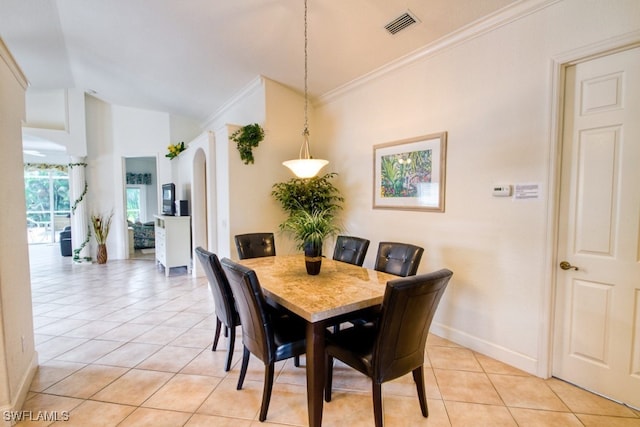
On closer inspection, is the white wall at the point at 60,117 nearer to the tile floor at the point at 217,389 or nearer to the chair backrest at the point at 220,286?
the tile floor at the point at 217,389

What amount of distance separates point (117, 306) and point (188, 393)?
8.06 ft

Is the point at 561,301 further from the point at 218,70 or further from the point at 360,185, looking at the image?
the point at 218,70

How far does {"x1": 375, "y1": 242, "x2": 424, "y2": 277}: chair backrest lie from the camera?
2475 millimetres

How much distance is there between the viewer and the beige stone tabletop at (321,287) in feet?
5.62

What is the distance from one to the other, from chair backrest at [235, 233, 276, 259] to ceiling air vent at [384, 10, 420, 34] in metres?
2.52

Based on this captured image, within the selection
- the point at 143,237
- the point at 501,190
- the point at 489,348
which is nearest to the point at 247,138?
the point at 501,190

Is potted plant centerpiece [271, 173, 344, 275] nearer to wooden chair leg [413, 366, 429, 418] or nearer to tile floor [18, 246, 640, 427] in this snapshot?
tile floor [18, 246, 640, 427]

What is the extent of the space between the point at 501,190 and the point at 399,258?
39.5 inches

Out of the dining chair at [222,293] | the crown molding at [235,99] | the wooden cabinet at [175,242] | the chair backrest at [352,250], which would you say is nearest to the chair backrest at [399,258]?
the chair backrest at [352,250]

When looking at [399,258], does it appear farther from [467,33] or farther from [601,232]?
[467,33]

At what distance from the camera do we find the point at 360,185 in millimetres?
3908

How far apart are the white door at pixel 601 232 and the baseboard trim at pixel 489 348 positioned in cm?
19

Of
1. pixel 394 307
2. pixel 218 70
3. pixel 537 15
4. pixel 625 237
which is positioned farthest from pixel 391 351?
pixel 218 70

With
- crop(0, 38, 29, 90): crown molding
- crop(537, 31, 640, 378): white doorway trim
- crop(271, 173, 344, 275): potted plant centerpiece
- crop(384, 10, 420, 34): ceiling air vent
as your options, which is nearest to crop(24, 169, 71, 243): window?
crop(271, 173, 344, 275): potted plant centerpiece
